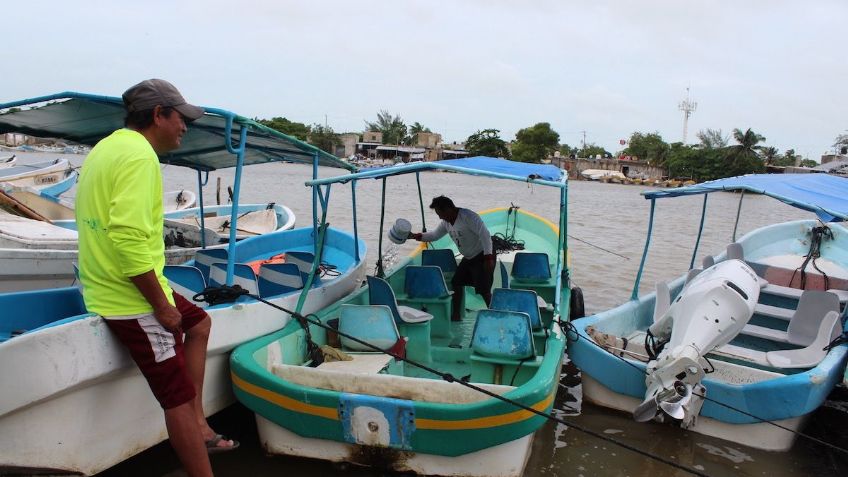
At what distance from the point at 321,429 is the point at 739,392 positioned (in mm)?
3065

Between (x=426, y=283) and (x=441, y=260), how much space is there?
4.35 ft

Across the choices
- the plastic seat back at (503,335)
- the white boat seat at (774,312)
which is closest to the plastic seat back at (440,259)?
the plastic seat back at (503,335)

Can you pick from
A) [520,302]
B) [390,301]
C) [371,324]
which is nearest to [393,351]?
[371,324]

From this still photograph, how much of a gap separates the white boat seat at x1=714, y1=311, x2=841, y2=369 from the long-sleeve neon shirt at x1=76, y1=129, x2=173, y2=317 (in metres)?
4.64

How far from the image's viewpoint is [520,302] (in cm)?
531

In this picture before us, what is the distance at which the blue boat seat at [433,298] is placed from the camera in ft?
20.2

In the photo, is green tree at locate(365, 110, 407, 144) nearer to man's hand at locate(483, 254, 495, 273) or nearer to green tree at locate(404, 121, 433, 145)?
green tree at locate(404, 121, 433, 145)

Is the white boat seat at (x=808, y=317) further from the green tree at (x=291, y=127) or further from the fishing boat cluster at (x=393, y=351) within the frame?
the green tree at (x=291, y=127)

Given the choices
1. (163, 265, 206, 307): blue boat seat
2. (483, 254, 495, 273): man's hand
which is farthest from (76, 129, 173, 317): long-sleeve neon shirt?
(483, 254, 495, 273): man's hand

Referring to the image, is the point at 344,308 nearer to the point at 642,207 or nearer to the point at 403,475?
the point at 403,475

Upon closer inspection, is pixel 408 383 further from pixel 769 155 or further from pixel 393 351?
pixel 769 155

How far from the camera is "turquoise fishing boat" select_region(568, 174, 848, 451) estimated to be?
459 cm

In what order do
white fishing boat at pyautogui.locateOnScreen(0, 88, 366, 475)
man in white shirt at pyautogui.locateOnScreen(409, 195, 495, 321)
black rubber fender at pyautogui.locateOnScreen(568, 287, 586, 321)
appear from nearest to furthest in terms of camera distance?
white fishing boat at pyautogui.locateOnScreen(0, 88, 366, 475)
man in white shirt at pyautogui.locateOnScreen(409, 195, 495, 321)
black rubber fender at pyautogui.locateOnScreen(568, 287, 586, 321)

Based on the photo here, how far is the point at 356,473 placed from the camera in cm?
421
